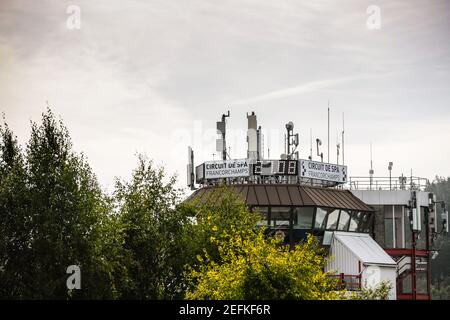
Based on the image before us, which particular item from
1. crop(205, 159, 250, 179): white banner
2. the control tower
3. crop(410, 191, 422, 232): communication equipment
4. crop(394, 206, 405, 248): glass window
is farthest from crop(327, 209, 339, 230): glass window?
crop(394, 206, 405, 248): glass window

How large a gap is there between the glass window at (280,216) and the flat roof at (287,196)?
616mm

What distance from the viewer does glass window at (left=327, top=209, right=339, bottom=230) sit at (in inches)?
3346

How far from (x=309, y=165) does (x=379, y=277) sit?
13.0 m

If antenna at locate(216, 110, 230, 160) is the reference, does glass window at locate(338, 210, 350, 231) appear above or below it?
below

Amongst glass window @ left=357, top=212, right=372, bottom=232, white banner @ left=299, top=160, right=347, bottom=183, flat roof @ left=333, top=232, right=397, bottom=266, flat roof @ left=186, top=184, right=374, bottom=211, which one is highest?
white banner @ left=299, top=160, right=347, bottom=183

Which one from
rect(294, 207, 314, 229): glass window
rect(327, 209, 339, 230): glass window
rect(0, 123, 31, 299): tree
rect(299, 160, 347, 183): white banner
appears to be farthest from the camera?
rect(299, 160, 347, 183): white banner

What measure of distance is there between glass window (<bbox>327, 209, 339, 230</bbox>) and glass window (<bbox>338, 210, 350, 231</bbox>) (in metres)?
0.69

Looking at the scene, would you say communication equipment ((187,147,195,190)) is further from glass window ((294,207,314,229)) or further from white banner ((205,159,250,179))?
glass window ((294,207,314,229))

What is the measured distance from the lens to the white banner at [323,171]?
8631 centimetres

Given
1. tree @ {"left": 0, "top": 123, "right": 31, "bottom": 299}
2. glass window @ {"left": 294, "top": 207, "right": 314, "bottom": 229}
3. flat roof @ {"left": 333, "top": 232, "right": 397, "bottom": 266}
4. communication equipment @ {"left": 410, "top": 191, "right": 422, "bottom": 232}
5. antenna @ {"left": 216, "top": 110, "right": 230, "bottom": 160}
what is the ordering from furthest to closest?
antenna @ {"left": 216, "top": 110, "right": 230, "bottom": 160} → communication equipment @ {"left": 410, "top": 191, "right": 422, "bottom": 232} → glass window @ {"left": 294, "top": 207, "right": 314, "bottom": 229} → flat roof @ {"left": 333, "top": 232, "right": 397, "bottom": 266} → tree @ {"left": 0, "top": 123, "right": 31, "bottom": 299}

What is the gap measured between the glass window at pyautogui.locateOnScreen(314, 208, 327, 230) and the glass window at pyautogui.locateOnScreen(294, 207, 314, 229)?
643 mm

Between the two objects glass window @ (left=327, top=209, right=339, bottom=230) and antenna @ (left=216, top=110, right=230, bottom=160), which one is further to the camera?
antenna @ (left=216, top=110, right=230, bottom=160)

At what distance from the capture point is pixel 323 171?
88688mm

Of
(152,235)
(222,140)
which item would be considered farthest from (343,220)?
(152,235)
